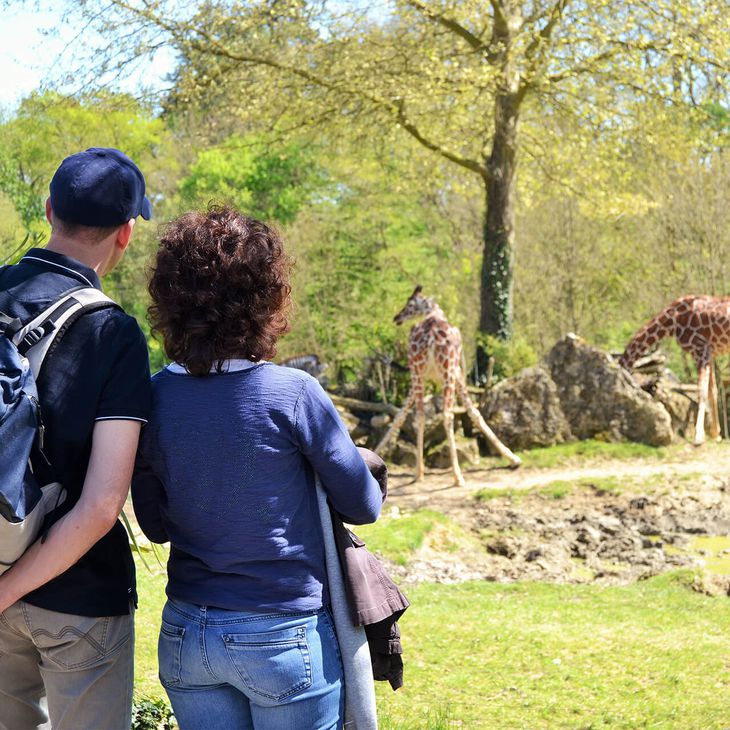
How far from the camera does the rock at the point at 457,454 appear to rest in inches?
504

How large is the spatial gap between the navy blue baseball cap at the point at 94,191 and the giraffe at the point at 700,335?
11702 millimetres

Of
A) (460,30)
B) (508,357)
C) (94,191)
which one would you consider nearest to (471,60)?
(460,30)

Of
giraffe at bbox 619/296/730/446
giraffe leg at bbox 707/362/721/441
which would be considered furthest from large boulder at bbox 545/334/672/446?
giraffe leg at bbox 707/362/721/441

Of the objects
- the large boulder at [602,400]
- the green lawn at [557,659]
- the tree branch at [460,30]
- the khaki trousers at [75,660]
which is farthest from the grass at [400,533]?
the tree branch at [460,30]

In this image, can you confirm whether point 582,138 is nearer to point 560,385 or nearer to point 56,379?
point 560,385

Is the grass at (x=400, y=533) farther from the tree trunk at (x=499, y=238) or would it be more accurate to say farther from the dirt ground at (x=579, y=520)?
the tree trunk at (x=499, y=238)

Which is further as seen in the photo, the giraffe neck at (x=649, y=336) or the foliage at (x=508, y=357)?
the foliage at (x=508, y=357)

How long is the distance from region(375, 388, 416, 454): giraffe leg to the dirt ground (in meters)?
0.62

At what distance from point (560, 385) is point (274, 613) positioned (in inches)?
456

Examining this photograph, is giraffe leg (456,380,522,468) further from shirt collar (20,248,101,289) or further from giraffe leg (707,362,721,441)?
shirt collar (20,248,101,289)

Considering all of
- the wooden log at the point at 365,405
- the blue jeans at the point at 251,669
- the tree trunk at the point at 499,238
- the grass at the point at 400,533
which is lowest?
the grass at the point at 400,533

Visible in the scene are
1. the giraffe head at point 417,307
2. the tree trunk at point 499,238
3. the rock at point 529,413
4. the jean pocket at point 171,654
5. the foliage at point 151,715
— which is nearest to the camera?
the jean pocket at point 171,654

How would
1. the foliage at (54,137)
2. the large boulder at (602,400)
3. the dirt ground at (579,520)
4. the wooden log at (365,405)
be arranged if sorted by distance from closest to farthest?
the dirt ground at (579,520) → the foliage at (54,137) → the large boulder at (602,400) → the wooden log at (365,405)

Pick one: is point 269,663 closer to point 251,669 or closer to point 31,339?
point 251,669
